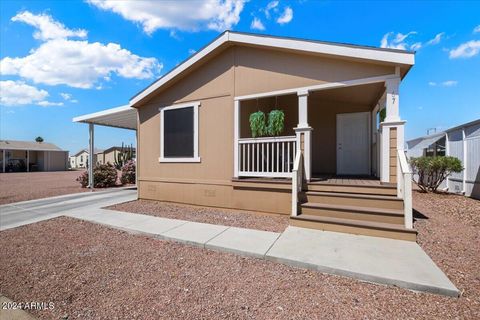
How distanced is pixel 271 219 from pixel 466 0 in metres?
7.08

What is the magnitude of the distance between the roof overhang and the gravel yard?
363 cm

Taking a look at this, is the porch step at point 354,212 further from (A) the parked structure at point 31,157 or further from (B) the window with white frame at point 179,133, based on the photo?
(A) the parked structure at point 31,157

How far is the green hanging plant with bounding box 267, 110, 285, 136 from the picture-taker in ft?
19.3

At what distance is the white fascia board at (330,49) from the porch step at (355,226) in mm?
3207

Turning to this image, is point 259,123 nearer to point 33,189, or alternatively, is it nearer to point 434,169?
point 434,169

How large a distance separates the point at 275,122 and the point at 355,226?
2982mm

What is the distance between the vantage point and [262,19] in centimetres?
839

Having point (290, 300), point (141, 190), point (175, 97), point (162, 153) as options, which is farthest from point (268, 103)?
point (290, 300)

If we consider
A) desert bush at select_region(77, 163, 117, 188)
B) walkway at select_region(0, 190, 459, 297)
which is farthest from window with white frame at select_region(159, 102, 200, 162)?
desert bush at select_region(77, 163, 117, 188)

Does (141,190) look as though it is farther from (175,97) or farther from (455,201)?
(455,201)

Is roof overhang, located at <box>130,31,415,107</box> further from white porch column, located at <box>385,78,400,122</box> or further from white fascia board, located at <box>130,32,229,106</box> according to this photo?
white porch column, located at <box>385,78,400,122</box>

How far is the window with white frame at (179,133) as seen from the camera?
689 centimetres

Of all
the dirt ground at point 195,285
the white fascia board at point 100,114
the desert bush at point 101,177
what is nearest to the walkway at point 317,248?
the dirt ground at point 195,285

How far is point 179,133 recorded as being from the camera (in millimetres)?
7172
